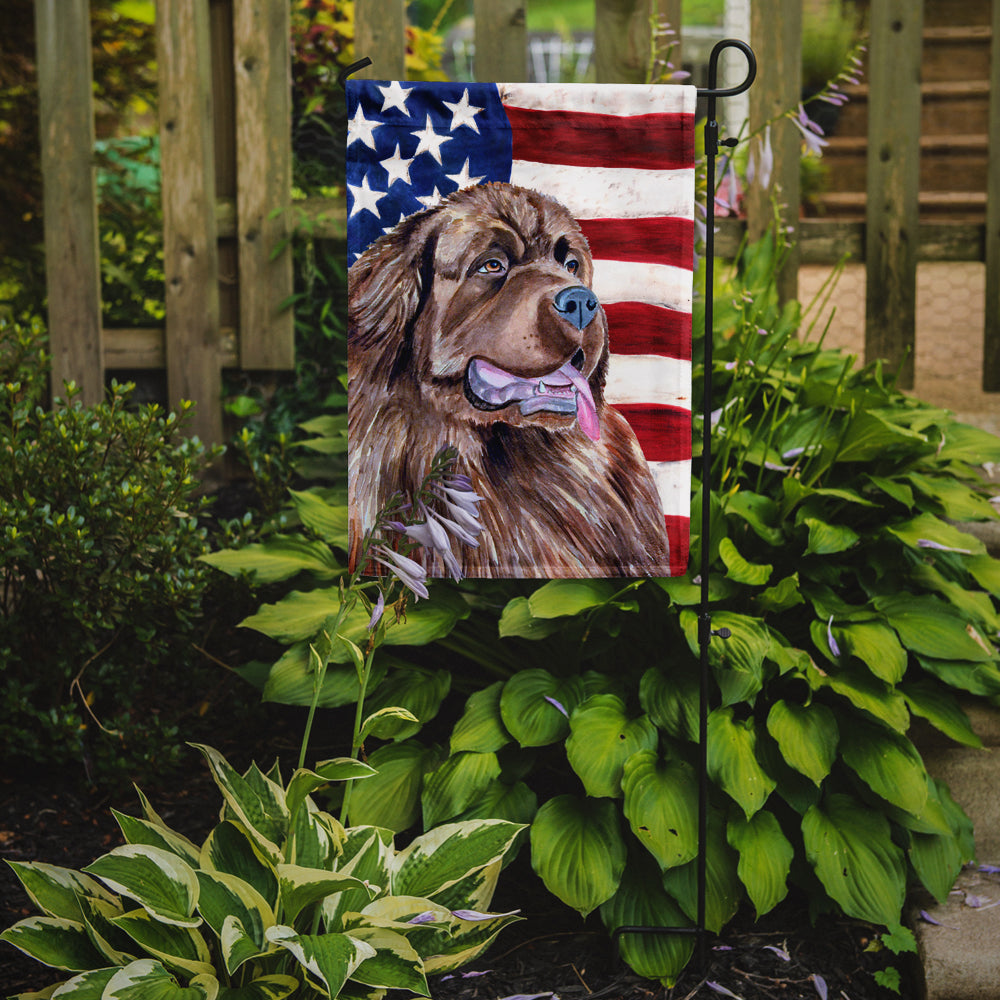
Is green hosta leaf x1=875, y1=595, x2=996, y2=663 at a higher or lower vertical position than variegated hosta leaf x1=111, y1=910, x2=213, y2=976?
higher

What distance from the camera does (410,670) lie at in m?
2.28

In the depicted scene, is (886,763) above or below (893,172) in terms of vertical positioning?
below

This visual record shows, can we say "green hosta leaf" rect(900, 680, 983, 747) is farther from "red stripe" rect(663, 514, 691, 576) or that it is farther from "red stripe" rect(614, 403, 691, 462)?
"red stripe" rect(614, 403, 691, 462)

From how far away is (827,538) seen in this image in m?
2.24

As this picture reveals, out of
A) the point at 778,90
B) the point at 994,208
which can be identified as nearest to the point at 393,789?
the point at 778,90

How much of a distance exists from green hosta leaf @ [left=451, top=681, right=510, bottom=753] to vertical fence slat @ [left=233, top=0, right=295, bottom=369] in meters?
1.79

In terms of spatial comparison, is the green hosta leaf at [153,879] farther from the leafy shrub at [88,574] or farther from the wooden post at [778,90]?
the wooden post at [778,90]

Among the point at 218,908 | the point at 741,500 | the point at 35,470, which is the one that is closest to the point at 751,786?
the point at 741,500

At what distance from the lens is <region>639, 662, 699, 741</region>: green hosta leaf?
2074 millimetres

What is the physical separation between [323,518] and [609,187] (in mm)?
1115

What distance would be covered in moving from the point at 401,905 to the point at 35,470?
4.40 feet

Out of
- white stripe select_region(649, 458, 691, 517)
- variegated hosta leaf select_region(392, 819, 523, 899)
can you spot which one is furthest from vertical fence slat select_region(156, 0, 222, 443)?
variegated hosta leaf select_region(392, 819, 523, 899)

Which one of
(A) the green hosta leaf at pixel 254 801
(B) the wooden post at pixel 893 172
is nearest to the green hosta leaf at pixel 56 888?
(A) the green hosta leaf at pixel 254 801

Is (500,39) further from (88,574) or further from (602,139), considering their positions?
(88,574)
